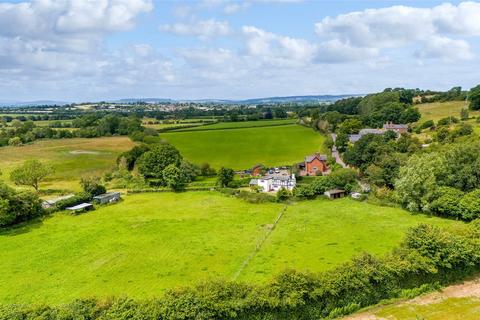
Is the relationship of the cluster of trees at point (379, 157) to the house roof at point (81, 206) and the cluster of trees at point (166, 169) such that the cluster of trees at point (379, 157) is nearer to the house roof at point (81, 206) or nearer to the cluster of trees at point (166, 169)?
the cluster of trees at point (166, 169)

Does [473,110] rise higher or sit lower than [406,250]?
higher

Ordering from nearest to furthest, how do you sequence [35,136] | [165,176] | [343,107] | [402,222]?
[402,222], [165,176], [35,136], [343,107]

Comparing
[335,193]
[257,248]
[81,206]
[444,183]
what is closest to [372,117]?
[335,193]

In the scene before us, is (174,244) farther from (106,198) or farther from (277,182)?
(277,182)

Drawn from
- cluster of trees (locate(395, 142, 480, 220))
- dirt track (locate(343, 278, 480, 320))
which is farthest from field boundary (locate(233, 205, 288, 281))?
cluster of trees (locate(395, 142, 480, 220))

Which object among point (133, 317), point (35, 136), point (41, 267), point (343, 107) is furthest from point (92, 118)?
point (133, 317)

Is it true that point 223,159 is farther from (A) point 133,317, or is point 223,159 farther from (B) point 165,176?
(A) point 133,317

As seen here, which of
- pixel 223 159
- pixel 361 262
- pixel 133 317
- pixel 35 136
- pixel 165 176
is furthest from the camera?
pixel 35 136

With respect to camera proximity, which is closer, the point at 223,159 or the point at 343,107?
the point at 223,159
